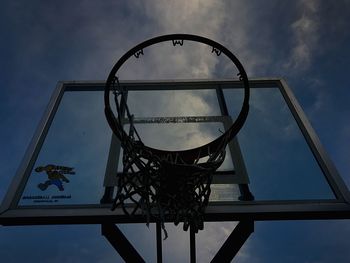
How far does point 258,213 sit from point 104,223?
119 cm

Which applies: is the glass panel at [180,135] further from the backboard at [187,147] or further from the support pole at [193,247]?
the support pole at [193,247]

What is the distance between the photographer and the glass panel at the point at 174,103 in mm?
3861

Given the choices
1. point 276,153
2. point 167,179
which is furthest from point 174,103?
point 167,179

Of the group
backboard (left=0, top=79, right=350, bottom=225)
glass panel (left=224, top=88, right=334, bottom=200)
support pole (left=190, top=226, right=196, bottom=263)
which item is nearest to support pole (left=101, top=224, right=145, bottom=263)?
backboard (left=0, top=79, right=350, bottom=225)

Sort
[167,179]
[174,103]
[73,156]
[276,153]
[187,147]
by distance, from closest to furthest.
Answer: [167,179], [187,147], [73,156], [276,153], [174,103]

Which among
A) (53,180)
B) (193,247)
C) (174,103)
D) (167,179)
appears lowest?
(193,247)

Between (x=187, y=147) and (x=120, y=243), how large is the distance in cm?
97

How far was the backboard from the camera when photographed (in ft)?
9.27

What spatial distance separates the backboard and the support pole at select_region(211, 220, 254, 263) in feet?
0.54

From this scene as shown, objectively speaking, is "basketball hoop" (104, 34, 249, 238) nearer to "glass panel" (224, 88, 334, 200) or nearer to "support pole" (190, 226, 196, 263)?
"support pole" (190, 226, 196, 263)

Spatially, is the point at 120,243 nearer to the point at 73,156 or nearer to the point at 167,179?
the point at 167,179

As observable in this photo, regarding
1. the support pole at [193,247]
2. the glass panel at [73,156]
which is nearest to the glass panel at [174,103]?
the glass panel at [73,156]

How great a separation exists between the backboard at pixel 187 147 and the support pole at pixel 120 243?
16 cm

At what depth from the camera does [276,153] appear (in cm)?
361
